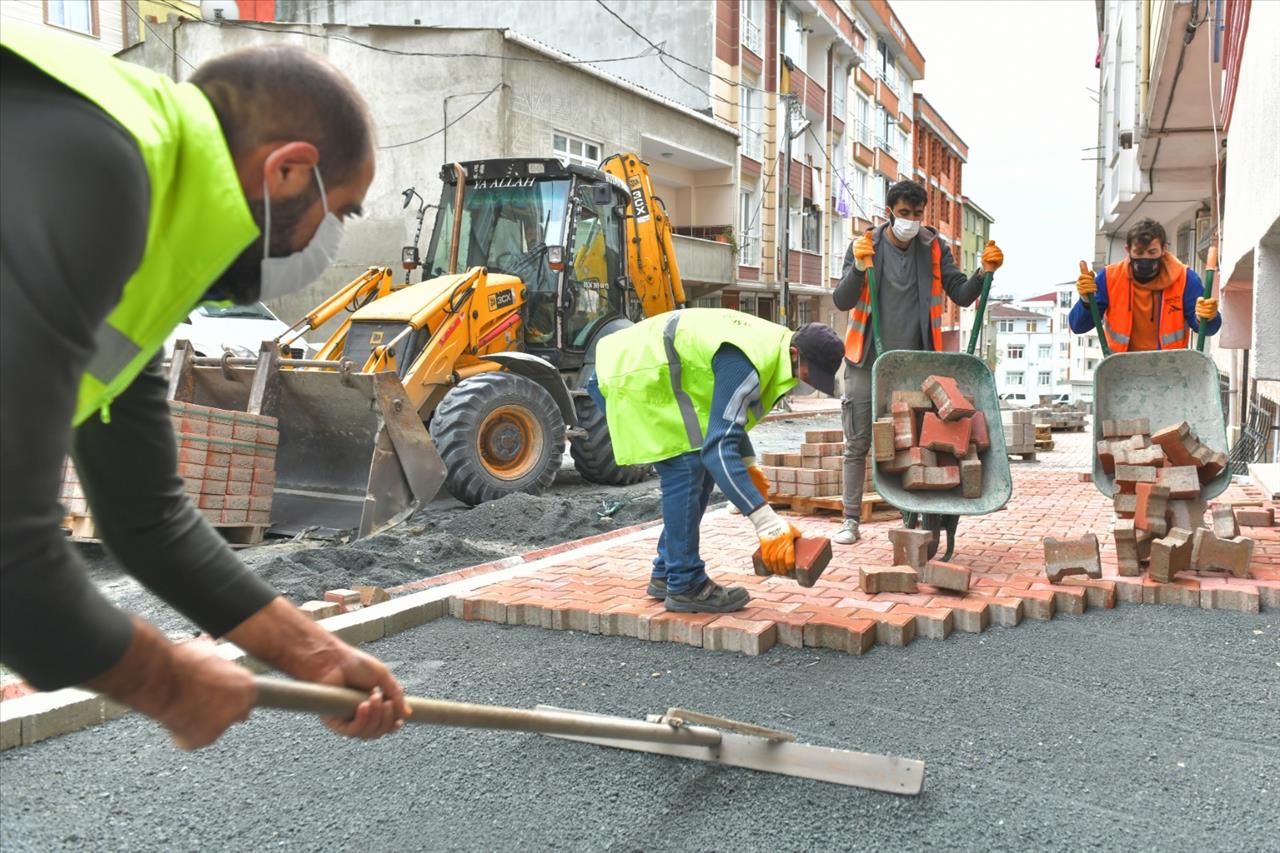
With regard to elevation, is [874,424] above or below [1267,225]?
below

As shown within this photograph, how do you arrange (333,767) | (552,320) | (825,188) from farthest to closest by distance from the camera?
(825,188), (552,320), (333,767)

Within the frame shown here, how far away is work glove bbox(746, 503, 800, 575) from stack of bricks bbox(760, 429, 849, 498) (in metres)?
2.89

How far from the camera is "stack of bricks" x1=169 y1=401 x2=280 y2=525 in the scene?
19.4ft

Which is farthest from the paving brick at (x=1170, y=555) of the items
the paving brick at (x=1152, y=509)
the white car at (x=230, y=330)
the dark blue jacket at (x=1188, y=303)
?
the white car at (x=230, y=330)

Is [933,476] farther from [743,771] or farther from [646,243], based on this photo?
[646,243]

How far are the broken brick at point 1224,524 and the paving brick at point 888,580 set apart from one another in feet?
5.24

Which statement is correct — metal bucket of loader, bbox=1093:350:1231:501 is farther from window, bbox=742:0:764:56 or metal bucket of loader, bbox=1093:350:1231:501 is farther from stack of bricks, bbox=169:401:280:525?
window, bbox=742:0:764:56

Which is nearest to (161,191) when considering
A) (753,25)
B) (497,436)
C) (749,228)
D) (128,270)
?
(128,270)

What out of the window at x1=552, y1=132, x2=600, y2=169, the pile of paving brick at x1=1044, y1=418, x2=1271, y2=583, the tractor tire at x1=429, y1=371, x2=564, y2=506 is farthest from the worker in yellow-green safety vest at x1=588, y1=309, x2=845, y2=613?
the window at x1=552, y1=132, x2=600, y2=169

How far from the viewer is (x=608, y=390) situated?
14.5 feet

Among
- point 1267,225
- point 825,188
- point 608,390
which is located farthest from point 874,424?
point 825,188

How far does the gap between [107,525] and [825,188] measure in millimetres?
34228

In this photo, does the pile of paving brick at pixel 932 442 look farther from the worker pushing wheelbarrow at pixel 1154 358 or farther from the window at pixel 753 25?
the window at pixel 753 25

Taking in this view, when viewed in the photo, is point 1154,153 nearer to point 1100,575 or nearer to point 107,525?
point 1100,575
